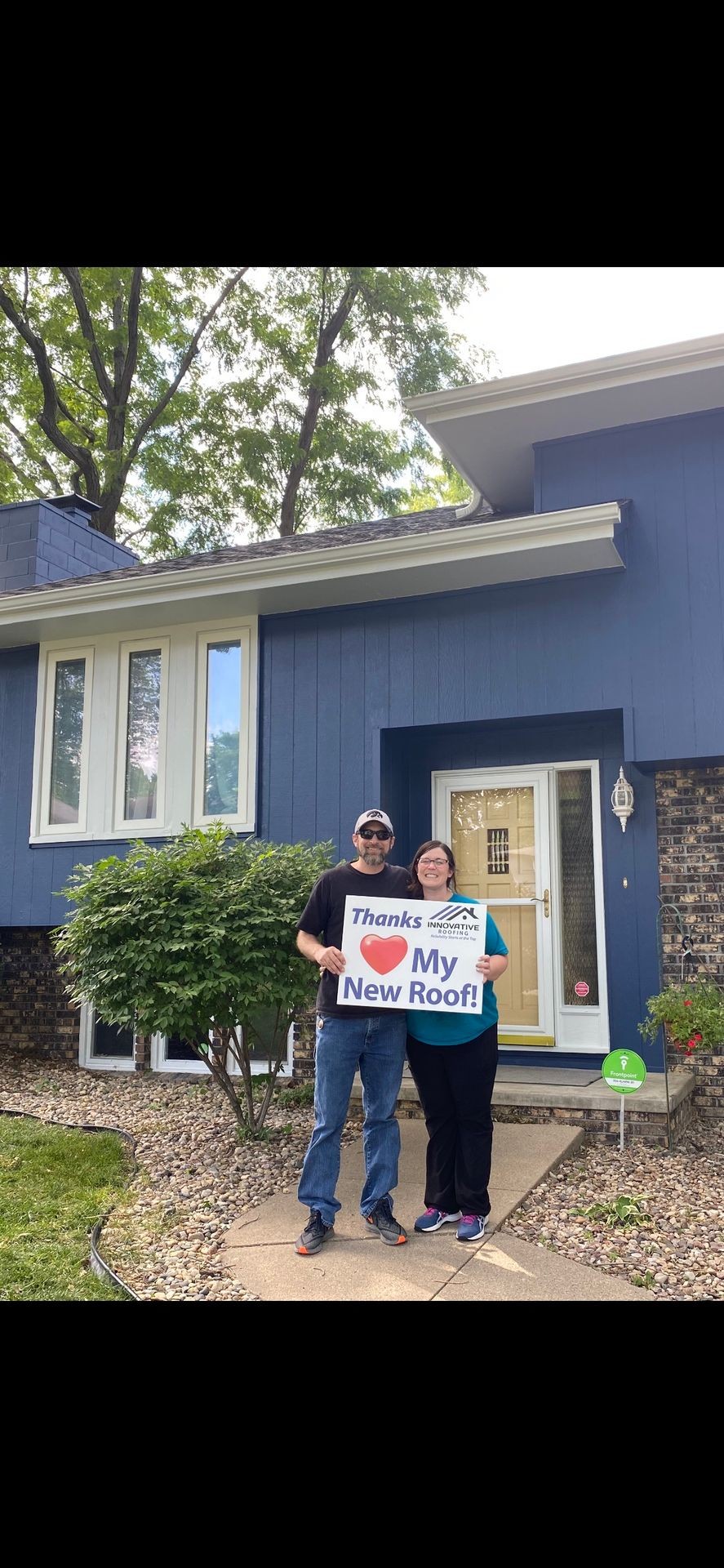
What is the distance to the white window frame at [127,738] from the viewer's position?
26.9 feet

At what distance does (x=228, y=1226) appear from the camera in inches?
170

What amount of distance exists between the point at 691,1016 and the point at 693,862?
95 centimetres

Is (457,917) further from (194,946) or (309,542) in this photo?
(309,542)

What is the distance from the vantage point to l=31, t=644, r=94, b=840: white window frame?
Result: 27.9 feet

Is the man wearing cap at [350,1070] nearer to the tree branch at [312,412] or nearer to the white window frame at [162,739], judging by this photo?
the white window frame at [162,739]

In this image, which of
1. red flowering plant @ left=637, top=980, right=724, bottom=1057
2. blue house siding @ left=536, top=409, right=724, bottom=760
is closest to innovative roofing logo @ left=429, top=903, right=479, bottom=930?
red flowering plant @ left=637, top=980, right=724, bottom=1057

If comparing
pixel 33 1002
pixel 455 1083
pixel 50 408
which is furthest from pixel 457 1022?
pixel 50 408

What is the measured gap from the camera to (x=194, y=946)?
5129mm

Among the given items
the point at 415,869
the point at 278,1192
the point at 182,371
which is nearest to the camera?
the point at 415,869

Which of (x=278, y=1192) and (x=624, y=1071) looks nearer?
(x=278, y=1192)

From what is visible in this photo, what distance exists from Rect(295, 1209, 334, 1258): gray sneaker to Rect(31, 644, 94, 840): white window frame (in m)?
5.06

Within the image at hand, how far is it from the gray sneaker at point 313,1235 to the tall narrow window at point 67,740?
524 centimetres

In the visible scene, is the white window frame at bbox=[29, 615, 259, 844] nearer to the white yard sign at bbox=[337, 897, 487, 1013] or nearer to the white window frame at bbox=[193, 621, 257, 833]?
the white window frame at bbox=[193, 621, 257, 833]
